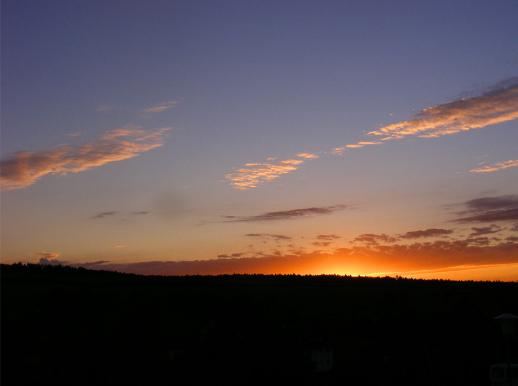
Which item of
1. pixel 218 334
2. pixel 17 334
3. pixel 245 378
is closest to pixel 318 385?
pixel 245 378

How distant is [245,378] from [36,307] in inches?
523

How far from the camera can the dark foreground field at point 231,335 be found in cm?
3278

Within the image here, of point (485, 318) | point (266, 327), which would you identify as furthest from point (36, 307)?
point (485, 318)

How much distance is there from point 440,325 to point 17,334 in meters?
28.9

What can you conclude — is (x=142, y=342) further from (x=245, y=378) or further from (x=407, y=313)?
(x=407, y=313)

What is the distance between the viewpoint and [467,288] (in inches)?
2494

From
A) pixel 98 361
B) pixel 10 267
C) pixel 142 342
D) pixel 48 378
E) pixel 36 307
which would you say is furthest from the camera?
pixel 10 267

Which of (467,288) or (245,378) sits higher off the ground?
(467,288)

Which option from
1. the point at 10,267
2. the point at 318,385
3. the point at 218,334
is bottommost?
the point at 318,385

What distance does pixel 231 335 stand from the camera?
3697cm

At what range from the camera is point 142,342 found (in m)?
35.6

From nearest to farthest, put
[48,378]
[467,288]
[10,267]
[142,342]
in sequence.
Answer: [48,378] < [142,342] < [10,267] < [467,288]

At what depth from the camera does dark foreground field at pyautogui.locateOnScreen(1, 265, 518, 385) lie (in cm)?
3278

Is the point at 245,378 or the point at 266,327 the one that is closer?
the point at 245,378
